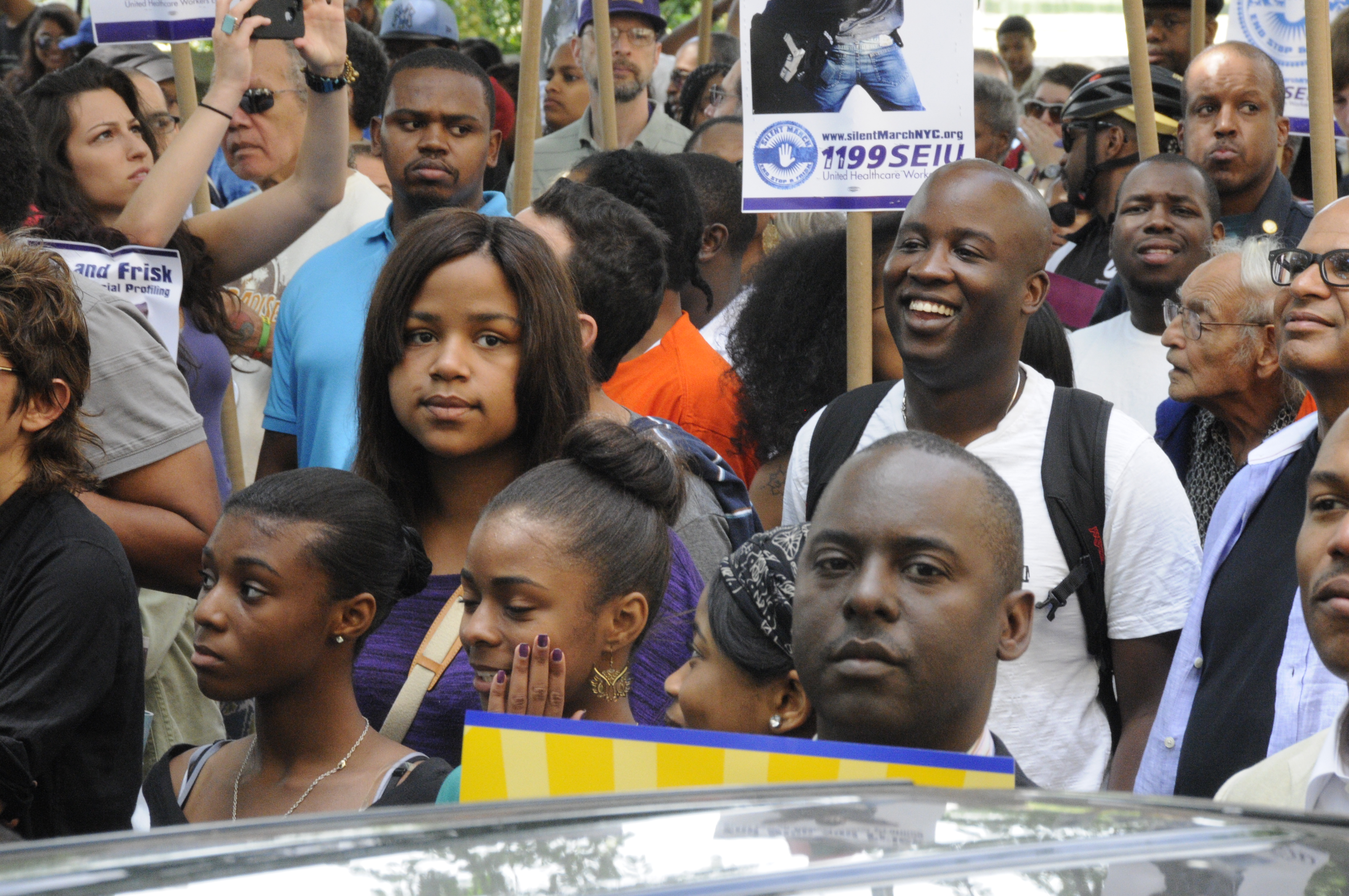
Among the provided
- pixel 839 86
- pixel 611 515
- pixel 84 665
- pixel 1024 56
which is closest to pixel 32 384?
pixel 84 665

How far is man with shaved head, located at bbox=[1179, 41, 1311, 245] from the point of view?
5141 mm

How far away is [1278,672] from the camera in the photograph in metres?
2.65

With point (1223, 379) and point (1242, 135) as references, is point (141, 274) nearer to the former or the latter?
point (1223, 379)

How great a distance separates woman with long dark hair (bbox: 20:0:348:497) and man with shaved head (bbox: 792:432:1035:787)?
1973mm

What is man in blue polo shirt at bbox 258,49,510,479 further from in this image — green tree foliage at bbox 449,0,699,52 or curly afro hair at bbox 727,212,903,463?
green tree foliage at bbox 449,0,699,52

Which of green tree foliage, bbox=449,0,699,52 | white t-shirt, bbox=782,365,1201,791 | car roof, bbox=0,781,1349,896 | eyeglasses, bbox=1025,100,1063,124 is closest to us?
car roof, bbox=0,781,1349,896

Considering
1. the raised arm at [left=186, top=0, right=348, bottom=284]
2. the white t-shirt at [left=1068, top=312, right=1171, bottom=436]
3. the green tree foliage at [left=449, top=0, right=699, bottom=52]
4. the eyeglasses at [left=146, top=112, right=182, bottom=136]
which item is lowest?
the white t-shirt at [left=1068, top=312, right=1171, bottom=436]

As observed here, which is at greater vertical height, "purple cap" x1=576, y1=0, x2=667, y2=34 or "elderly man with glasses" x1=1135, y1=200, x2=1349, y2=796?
"purple cap" x1=576, y1=0, x2=667, y2=34

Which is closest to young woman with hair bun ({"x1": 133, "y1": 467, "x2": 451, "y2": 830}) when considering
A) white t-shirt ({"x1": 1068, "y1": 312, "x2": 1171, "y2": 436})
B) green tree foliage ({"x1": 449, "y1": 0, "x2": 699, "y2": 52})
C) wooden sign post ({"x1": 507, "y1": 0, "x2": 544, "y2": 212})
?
wooden sign post ({"x1": 507, "y1": 0, "x2": 544, "y2": 212})

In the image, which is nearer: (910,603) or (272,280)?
(910,603)

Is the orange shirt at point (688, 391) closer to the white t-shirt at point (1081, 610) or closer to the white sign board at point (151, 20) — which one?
the white t-shirt at point (1081, 610)

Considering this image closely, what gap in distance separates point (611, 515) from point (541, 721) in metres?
1.04

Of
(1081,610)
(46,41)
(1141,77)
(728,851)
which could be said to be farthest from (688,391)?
(46,41)

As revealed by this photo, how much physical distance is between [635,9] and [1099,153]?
103 inches
